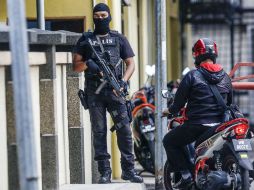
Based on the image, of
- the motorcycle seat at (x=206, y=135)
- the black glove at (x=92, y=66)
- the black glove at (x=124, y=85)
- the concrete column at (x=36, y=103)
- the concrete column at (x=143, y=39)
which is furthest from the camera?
the concrete column at (x=143, y=39)

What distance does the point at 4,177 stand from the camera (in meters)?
8.38

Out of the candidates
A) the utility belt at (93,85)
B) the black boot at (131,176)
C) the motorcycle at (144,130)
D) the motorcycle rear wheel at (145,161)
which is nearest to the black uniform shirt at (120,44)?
the utility belt at (93,85)

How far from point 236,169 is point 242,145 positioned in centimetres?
26

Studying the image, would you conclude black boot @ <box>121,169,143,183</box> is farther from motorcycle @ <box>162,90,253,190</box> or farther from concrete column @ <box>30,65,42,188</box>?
concrete column @ <box>30,65,42,188</box>

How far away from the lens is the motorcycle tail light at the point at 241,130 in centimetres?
963

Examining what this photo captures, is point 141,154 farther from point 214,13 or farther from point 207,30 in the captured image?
point 207,30

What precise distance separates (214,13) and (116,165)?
40.7ft

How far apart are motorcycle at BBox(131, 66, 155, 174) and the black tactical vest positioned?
2942mm

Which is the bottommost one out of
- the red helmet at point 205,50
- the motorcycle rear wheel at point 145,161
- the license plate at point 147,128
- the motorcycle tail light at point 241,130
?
the motorcycle rear wheel at point 145,161

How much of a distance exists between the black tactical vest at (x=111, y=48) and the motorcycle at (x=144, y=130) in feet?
9.65

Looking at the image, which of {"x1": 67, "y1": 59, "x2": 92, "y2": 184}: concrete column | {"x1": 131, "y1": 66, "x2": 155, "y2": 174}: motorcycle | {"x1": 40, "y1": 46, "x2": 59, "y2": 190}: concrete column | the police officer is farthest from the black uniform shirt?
{"x1": 131, "y1": 66, "x2": 155, "y2": 174}: motorcycle

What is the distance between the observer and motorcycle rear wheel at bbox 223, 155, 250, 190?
30.9ft

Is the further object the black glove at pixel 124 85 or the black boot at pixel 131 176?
the black boot at pixel 131 176

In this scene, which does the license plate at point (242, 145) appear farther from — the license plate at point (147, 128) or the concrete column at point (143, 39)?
the concrete column at point (143, 39)
